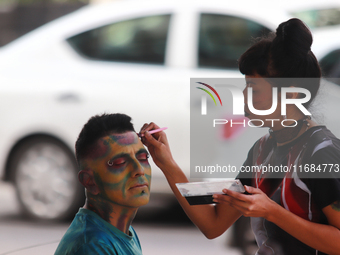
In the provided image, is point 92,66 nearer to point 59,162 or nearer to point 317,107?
point 59,162

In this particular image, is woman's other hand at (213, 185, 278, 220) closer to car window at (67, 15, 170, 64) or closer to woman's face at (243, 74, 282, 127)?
woman's face at (243, 74, 282, 127)

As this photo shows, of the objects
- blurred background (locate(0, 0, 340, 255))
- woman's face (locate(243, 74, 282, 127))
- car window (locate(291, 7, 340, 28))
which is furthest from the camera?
car window (locate(291, 7, 340, 28))

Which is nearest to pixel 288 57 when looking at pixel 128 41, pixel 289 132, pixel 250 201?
A: pixel 289 132

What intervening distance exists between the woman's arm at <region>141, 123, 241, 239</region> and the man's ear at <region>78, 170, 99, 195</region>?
0.92 ft

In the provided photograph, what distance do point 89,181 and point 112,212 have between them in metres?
0.11

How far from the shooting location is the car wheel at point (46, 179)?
14.4ft

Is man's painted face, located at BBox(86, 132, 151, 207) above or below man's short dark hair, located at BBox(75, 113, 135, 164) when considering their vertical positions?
below

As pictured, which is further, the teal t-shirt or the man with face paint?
the man with face paint

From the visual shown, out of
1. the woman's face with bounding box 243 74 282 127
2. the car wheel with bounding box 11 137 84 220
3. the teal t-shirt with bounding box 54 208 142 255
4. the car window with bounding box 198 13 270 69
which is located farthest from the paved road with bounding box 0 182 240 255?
the teal t-shirt with bounding box 54 208 142 255

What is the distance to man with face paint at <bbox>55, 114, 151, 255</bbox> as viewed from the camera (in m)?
1.34

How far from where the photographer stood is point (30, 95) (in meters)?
4.26

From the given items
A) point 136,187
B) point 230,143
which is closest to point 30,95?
point 230,143

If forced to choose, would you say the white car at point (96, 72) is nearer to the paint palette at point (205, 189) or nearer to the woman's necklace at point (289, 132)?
the woman's necklace at point (289, 132)

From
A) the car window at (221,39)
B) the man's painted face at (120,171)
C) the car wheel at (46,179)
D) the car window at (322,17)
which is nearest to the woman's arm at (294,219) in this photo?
the man's painted face at (120,171)
